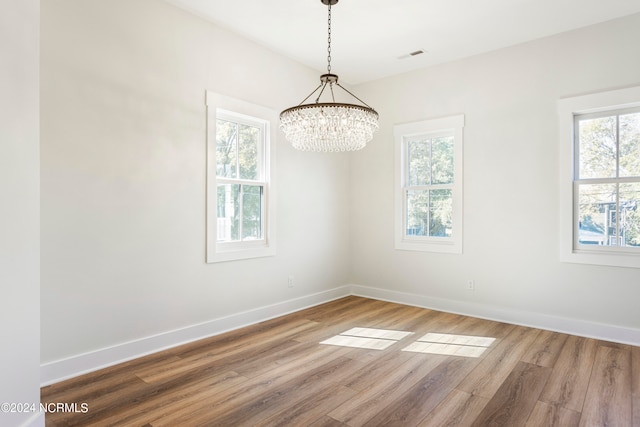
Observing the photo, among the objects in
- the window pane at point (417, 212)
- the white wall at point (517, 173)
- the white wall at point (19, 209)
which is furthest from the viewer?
the window pane at point (417, 212)

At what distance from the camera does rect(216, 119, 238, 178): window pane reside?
3.59 meters

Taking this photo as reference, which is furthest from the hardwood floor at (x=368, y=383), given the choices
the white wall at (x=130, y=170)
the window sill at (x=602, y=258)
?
the window sill at (x=602, y=258)

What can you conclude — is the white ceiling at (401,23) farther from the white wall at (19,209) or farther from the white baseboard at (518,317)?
the white baseboard at (518,317)

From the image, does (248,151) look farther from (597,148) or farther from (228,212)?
(597,148)

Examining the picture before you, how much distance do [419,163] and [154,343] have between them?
3.53 meters

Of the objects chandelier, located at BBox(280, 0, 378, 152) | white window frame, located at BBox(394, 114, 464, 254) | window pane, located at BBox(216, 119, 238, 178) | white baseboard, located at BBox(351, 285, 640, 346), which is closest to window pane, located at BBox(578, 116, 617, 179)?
white window frame, located at BBox(394, 114, 464, 254)

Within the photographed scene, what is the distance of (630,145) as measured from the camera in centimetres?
336

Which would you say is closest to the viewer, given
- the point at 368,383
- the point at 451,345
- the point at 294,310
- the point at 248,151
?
the point at 368,383

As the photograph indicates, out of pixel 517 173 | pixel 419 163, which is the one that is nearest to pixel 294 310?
pixel 419 163

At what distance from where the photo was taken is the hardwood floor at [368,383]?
6.89 feet

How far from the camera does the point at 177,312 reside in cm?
320

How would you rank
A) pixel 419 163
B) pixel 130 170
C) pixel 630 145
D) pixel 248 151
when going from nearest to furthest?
pixel 130 170 < pixel 630 145 < pixel 248 151 < pixel 419 163

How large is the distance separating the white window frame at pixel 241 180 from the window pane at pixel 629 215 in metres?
3.41

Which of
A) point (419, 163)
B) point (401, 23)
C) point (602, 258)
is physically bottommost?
point (602, 258)
